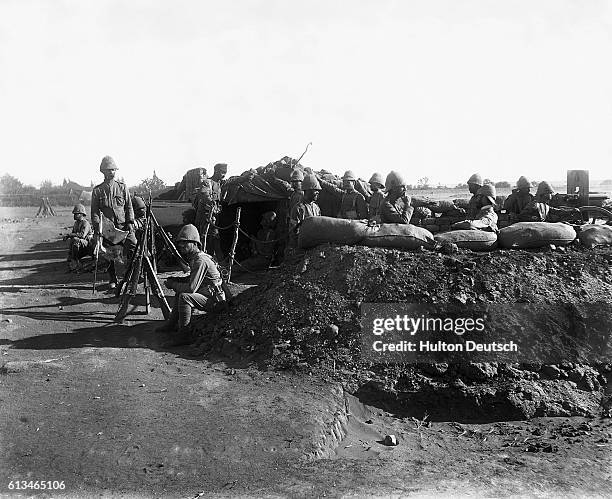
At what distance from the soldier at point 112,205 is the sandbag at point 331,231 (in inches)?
148

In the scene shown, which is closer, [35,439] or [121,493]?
[121,493]

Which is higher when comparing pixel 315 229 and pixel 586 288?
pixel 315 229

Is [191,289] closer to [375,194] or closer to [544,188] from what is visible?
[375,194]

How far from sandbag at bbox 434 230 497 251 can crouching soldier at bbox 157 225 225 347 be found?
2.69 meters

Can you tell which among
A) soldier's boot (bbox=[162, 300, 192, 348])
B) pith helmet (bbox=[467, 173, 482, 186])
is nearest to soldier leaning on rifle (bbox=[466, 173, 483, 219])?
pith helmet (bbox=[467, 173, 482, 186])

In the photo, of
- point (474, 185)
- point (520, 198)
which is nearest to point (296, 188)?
point (474, 185)

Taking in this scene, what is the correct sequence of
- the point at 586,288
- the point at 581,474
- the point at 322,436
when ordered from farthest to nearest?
1. the point at 586,288
2. the point at 322,436
3. the point at 581,474

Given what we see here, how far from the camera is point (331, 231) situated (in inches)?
280

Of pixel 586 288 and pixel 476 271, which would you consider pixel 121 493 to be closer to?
pixel 476 271

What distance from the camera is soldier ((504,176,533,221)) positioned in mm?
10859

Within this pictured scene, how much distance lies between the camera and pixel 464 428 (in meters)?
5.26

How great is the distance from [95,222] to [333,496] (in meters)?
7.05

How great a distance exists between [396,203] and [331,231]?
1.37 m

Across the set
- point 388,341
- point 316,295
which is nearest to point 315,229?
point 316,295
